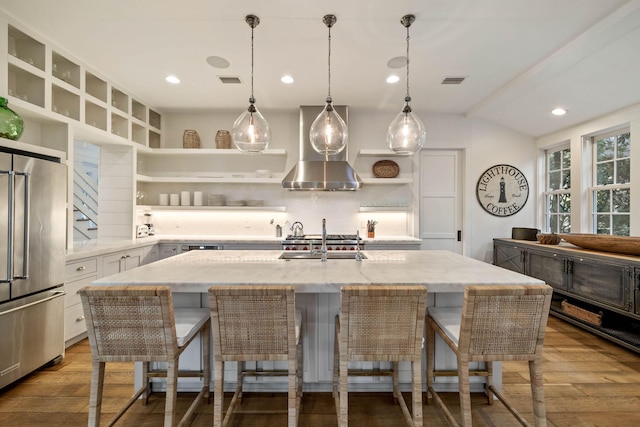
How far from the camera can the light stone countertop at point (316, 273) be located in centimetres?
173

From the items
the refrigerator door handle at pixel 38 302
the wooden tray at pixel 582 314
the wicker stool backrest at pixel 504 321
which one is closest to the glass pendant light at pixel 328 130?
the wicker stool backrest at pixel 504 321

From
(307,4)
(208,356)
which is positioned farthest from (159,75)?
(208,356)

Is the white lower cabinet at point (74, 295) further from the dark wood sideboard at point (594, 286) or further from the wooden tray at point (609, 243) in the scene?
the wooden tray at point (609, 243)

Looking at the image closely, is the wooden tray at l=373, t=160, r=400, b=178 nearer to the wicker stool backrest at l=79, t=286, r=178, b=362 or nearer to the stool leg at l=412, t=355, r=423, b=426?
the stool leg at l=412, t=355, r=423, b=426

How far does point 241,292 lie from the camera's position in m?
1.50

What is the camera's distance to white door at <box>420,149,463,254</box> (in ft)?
16.3

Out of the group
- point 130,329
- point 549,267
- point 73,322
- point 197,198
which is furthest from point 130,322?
point 549,267

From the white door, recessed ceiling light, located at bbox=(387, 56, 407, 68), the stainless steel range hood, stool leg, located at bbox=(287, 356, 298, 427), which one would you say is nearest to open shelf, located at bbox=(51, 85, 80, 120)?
the stainless steel range hood

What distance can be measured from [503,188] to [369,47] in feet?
10.7

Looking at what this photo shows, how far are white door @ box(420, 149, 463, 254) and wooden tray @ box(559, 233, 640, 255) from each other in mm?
1610

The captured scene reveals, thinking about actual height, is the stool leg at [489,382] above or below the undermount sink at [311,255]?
below

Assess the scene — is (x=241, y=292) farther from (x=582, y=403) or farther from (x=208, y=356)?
(x=582, y=403)

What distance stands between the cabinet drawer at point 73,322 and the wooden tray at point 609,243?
16.9ft

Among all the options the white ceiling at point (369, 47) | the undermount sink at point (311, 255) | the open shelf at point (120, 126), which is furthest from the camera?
the open shelf at point (120, 126)
